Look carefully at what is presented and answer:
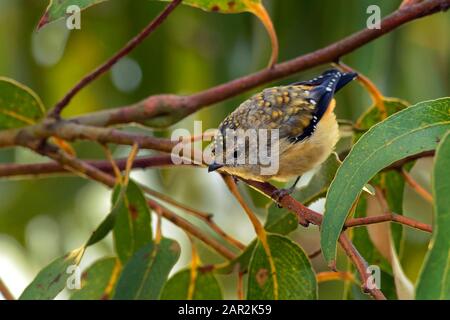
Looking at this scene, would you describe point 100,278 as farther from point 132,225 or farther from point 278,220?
point 278,220

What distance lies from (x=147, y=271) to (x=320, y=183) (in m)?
0.36

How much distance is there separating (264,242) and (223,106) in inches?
34.5

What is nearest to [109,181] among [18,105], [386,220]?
[18,105]

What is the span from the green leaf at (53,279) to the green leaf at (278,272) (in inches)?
12.2

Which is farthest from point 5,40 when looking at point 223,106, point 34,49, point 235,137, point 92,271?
point 235,137

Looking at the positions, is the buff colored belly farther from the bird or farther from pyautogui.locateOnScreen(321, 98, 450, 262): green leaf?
pyautogui.locateOnScreen(321, 98, 450, 262): green leaf

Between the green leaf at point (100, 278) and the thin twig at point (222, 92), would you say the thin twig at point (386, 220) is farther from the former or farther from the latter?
the green leaf at point (100, 278)

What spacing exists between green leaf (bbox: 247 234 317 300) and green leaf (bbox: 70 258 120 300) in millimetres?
387

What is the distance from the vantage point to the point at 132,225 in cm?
172

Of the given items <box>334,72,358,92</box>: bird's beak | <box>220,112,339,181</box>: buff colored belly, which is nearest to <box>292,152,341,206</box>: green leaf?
<box>220,112,339,181</box>: buff colored belly

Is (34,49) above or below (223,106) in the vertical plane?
above
